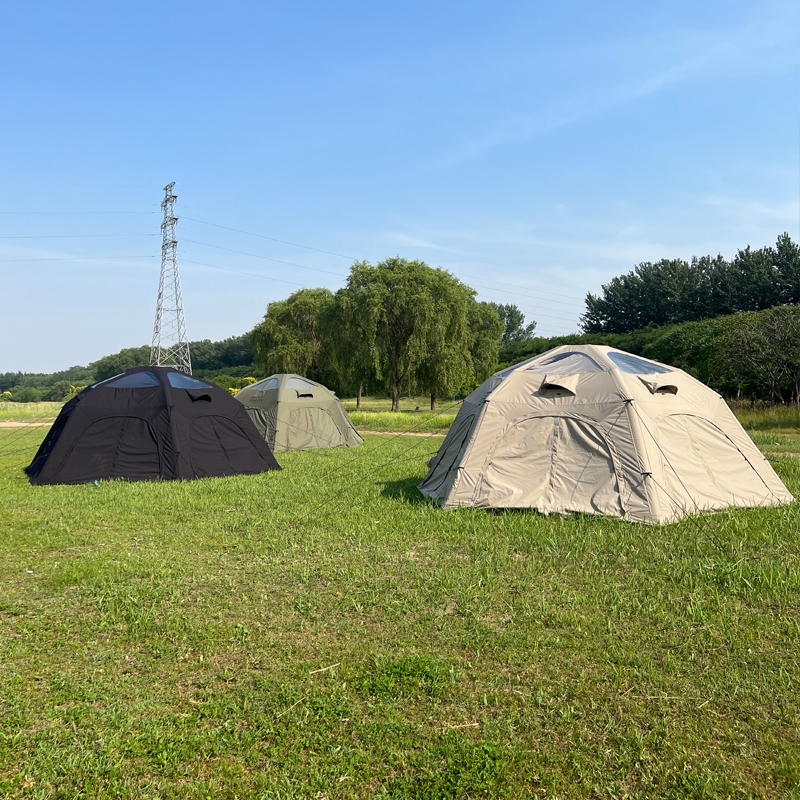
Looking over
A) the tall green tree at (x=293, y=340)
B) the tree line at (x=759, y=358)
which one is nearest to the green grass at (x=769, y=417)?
the tree line at (x=759, y=358)

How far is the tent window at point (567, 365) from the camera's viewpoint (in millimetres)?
8539

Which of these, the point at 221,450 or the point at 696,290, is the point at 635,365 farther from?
the point at 696,290

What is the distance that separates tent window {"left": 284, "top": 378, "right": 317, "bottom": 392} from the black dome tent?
440 cm

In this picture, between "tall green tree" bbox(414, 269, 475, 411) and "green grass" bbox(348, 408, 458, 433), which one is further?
"tall green tree" bbox(414, 269, 475, 411)

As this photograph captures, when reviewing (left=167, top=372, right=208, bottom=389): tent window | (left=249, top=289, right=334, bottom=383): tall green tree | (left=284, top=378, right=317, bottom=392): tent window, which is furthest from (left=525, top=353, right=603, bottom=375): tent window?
(left=249, top=289, right=334, bottom=383): tall green tree

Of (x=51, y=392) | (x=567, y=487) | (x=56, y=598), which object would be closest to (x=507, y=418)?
(x=567, y=487)

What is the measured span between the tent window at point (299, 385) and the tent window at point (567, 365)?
30.0 feet

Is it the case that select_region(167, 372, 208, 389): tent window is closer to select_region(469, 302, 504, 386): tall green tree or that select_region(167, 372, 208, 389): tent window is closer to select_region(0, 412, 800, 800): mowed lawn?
select_region(0, 412, 800, 800): mowed lawn

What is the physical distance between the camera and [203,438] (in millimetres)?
11781

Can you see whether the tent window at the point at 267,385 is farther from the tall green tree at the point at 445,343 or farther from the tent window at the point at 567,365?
the tall green tree at the point at 445,343

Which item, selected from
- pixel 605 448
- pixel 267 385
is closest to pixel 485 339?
pixel 267 385

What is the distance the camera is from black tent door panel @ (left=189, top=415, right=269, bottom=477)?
454 inches

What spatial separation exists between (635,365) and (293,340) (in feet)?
128

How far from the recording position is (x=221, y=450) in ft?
39.1
